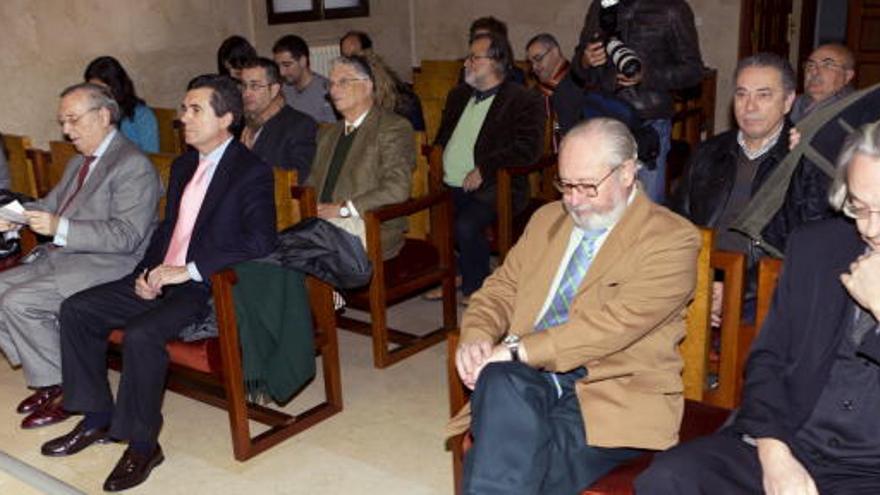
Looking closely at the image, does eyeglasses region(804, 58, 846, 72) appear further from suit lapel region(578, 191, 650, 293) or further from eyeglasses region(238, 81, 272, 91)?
eyeglasses region(238, 81, 272, 91)

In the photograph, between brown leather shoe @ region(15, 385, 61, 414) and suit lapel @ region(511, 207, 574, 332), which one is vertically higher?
suit lapel @ region(511, 207, 574, 332)

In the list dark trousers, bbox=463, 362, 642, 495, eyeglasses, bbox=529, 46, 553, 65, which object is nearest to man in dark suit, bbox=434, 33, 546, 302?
eyeglasses, bbox=529, 46, 553, 65

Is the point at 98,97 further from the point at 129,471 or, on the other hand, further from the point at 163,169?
the point at 129,471

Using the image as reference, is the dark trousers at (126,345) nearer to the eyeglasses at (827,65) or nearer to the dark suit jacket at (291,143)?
the dark suit jacket at (291,143)

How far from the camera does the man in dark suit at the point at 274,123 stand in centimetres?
419

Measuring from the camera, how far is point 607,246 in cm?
234

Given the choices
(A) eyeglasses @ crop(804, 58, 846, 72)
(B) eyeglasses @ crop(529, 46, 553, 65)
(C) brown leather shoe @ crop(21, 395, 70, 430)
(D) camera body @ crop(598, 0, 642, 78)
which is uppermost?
(D) camera body @ crop(598, 0, 642, 78)

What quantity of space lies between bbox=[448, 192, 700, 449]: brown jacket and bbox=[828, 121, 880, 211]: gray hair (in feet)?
1.20

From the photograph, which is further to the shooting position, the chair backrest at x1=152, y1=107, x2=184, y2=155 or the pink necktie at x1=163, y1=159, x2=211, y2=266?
the chair backrest at x1=152, y1=107, x2=184, y2=155

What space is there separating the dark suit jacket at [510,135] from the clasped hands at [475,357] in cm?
207

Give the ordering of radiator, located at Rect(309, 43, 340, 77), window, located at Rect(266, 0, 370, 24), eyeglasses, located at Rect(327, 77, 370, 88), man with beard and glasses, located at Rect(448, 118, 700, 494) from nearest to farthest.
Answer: man with beard and glasses, located at Rect(448, 118, 700, 494), eyeglasses, located at Rect(327, 77, 370, 88), window, located at Rect(266, 0, 370, 24), radiator, located at Rect(309, 43, 340, 77)

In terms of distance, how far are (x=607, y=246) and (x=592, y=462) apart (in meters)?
0.53

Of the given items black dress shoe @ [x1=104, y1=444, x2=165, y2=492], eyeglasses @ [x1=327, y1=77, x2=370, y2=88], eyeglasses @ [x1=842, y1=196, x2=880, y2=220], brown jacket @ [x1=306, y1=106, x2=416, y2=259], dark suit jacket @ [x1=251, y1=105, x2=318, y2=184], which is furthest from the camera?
dark suit jacket @ [x1=251, y1=105, x2=318, y2=184]

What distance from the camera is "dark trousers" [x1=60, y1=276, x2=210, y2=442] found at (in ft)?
10.1
